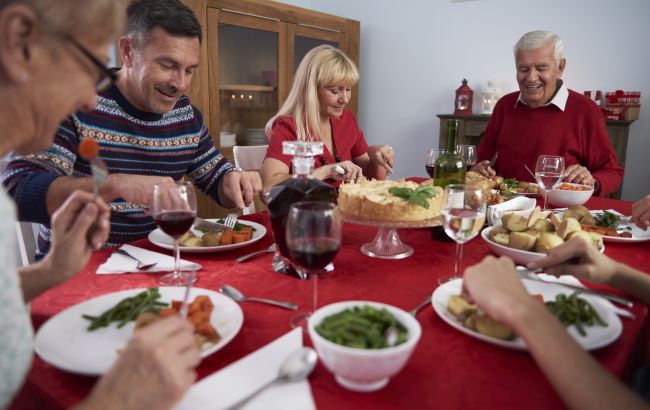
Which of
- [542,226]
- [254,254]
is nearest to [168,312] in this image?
[254,254]

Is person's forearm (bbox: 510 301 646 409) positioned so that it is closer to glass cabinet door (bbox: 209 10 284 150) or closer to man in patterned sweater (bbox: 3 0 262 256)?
man in patterned sweater (bbox: 3 0 262 256)

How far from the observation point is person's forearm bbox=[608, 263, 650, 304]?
102cm

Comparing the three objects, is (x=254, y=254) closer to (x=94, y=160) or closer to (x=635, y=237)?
(x=94, y=160)

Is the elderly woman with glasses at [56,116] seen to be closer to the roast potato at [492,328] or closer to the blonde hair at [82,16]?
the blonde hair at [82,16]

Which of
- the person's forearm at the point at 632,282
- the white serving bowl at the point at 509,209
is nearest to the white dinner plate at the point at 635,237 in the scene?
the white serving bowl at the point at 509,209

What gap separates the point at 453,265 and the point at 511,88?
3.36 m

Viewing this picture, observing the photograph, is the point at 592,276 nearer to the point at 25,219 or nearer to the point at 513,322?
the point at 513,322

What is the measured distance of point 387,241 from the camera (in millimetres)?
1411

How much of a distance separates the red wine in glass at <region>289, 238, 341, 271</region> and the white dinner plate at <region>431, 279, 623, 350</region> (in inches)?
10.1

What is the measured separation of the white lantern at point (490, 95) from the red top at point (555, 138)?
0.96m

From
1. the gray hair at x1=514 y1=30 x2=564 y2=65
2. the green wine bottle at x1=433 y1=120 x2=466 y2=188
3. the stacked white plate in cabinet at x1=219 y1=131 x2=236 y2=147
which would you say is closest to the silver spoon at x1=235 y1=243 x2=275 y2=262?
the green wine bottle at x1=433 y1=120 x2=466 y2=188

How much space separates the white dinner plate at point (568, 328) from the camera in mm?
809

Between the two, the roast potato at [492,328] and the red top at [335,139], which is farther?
the red top at [335,139]

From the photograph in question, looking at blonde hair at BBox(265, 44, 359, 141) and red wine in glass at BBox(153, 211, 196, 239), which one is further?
blonde hair at BBox(265, 44, 359, 141)
